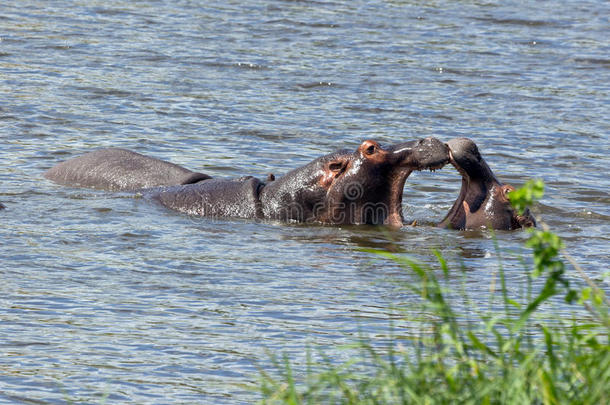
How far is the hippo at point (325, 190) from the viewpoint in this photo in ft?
27.3

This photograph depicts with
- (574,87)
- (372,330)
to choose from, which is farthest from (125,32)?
(372,330)

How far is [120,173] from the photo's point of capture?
31.5 ft

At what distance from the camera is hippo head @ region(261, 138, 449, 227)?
27.3 feet

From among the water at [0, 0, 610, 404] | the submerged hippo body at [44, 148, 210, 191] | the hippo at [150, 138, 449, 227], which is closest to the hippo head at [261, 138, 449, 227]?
the hippo at [150, 138, 449, 227]

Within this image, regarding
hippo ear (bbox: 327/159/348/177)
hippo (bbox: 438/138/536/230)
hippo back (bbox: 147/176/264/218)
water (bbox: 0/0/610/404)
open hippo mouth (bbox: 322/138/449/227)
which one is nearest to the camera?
water (bbox: 0/0/610/404)

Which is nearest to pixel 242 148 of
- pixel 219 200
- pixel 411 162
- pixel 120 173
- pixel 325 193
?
pixel 120 173

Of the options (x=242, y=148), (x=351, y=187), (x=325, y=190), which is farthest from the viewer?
(x=242, y=148)

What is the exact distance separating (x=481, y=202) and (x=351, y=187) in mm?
918

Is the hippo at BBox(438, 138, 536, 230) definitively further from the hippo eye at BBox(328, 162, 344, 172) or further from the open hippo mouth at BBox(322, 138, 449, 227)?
the hippo eye at BBox(328, 162, 344, 172)

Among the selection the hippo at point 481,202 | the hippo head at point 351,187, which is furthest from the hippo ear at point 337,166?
the hippo at point 481,202

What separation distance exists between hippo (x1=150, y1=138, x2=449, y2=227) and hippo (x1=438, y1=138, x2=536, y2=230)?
0.36 metres

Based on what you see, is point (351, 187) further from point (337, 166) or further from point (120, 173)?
point (120, 173)

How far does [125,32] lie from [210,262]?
10133 millimetres

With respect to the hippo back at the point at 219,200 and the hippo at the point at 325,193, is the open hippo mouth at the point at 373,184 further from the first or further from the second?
the hippo back at the point at 219,200
